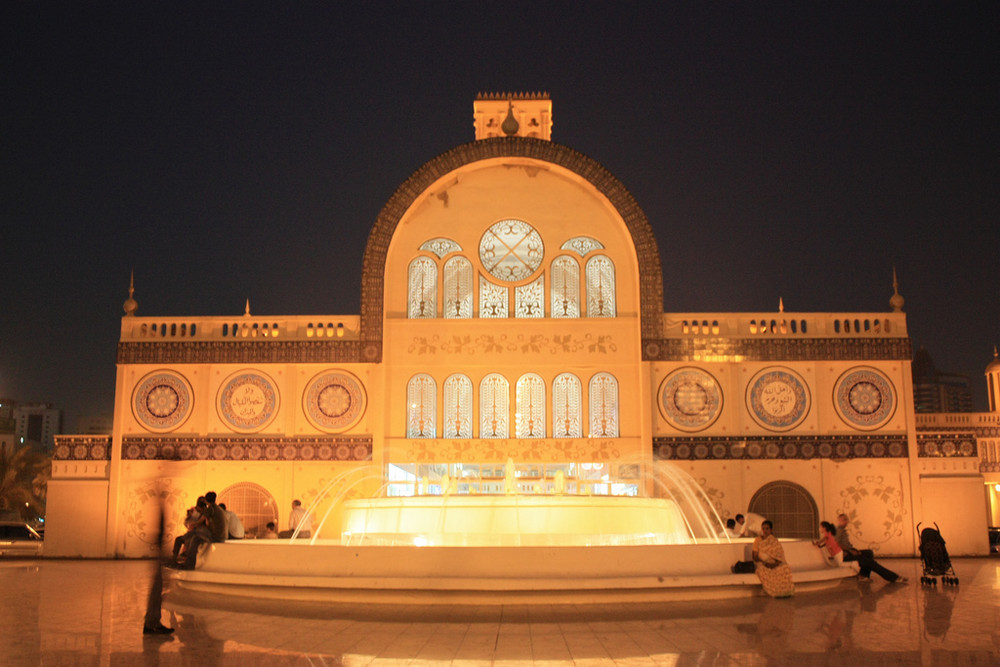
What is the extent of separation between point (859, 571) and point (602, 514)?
4.09 m

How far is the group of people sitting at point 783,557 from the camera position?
33.4 feet

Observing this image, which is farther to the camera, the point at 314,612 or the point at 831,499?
the point at 831,499

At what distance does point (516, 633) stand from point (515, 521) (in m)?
4.02

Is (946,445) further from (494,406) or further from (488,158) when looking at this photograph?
(488,158)

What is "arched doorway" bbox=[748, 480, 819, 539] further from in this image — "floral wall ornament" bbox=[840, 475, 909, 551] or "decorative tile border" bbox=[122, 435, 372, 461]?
"decorative tile border" bbox=[122, 435, 372, 461]

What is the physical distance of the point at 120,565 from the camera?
19.0 metres

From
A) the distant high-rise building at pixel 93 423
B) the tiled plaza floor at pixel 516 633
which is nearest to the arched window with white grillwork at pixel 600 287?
the tiled plaza floor at pixel 516 633

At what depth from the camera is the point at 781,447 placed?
70.8ft

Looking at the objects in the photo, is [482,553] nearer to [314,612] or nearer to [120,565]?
[314,612]

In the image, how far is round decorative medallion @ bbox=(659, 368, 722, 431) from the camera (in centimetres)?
2172

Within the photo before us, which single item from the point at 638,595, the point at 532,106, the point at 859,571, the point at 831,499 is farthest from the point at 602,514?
the point at 532,106

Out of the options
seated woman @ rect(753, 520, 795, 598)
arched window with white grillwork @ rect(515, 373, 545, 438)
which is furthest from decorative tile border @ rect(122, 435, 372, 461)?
seated woman @ rect(753, 520, 795, 598)

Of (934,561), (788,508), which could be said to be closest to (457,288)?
(788,508)

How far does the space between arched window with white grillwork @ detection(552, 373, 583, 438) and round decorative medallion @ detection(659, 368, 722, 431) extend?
193 centimetres
